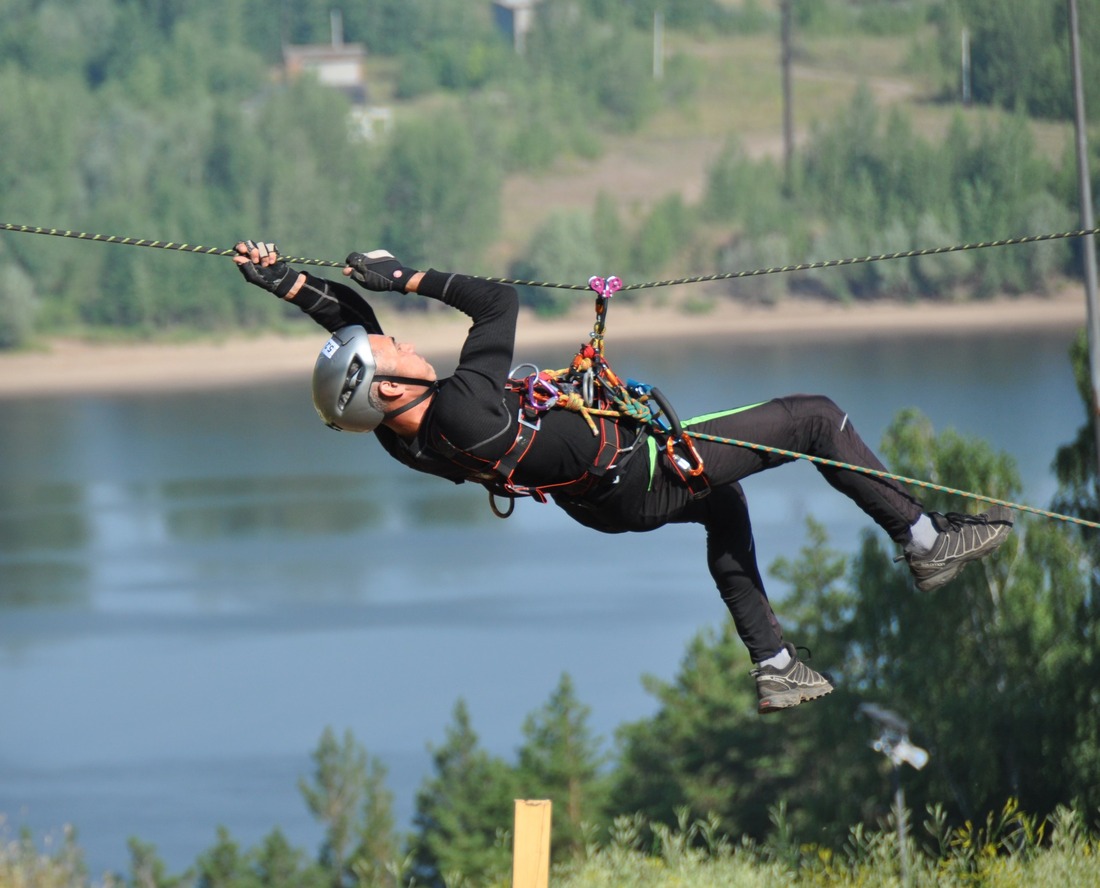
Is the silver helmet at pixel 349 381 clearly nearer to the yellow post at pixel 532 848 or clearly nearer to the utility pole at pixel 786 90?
the yellow post at pixel 532 848

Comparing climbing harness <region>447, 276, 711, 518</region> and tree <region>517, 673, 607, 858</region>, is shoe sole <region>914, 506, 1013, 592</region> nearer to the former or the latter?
climbing harness <region>447, 276, 711, 518</region>

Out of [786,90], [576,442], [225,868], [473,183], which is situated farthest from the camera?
[786,90]

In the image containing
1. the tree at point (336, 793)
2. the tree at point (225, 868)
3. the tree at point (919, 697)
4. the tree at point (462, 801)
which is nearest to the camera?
the tree at point (919, 697)

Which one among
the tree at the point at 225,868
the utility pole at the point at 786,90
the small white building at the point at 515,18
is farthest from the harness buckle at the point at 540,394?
the small white building at the point at 515,18

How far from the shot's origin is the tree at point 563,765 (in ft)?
77.9

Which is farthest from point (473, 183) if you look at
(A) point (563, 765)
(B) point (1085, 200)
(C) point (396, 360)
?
(C) point (396, 360)

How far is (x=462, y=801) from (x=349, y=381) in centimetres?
2015

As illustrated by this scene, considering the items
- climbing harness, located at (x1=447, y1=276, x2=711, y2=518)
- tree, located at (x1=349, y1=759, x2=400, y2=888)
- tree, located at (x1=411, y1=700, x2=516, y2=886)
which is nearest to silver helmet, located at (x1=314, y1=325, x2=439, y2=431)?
climbing harness, located at (x1=447, y1=276, x2=711, y2=518)

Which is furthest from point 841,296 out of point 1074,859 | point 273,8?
point 1074,859

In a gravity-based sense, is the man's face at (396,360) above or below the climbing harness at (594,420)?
above

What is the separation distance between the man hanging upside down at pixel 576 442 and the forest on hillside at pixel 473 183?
171 feet

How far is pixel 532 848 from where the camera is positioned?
13.6 ft

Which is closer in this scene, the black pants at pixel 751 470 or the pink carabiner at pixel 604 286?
the black pants at pixel 751 470

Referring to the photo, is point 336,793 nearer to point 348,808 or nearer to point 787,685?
point 348,808
